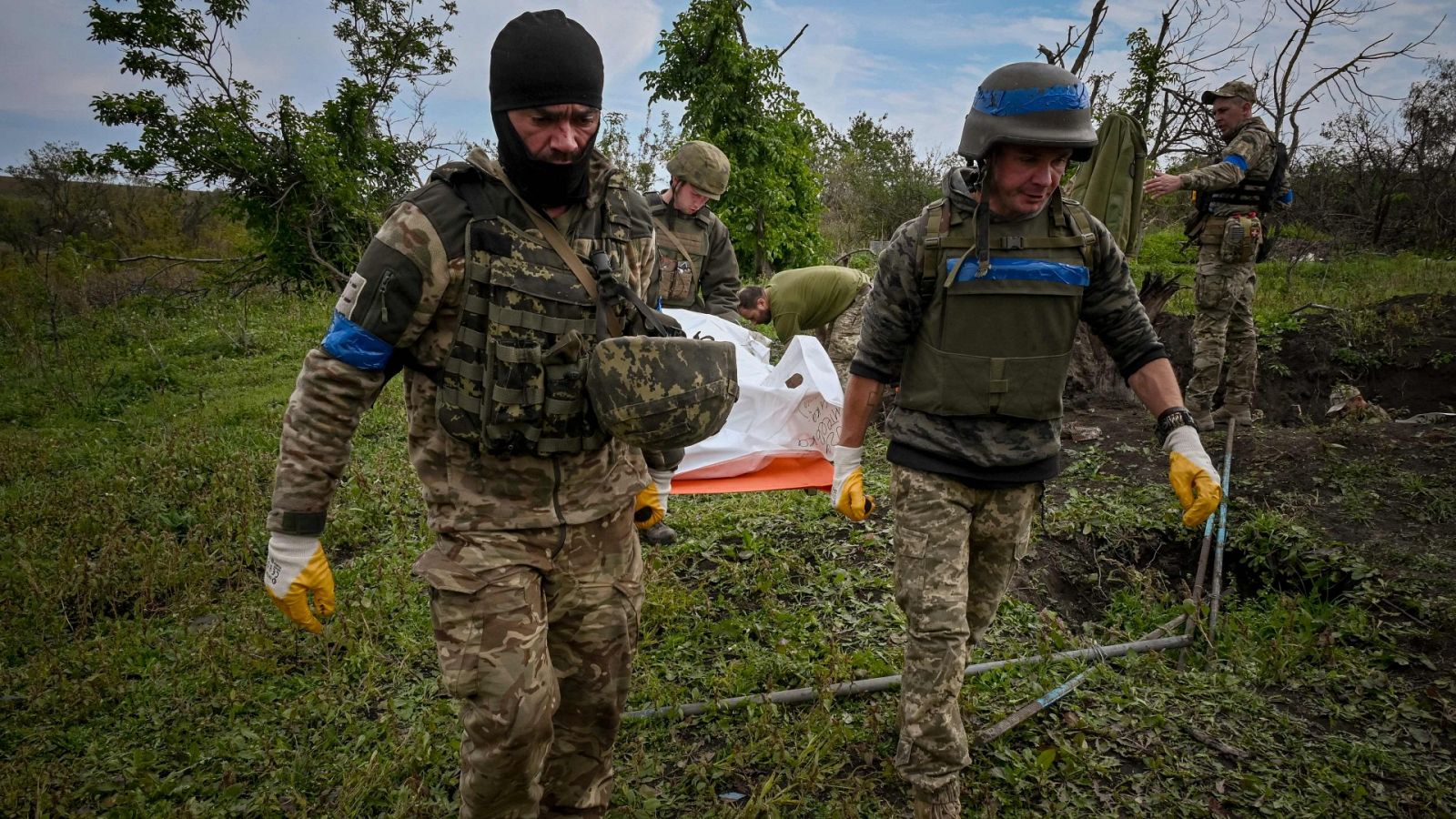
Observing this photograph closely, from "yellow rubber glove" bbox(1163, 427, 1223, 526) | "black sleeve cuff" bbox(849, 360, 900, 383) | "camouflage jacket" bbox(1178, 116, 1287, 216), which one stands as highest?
"camouflage jacket" bbox(1178, 116, 1287, 216)

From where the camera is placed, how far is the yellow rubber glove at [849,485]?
267 centimetres

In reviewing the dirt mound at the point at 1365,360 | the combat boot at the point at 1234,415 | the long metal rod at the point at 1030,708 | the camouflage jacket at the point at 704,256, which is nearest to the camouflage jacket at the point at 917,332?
the long metal rod at the point at 1030,708

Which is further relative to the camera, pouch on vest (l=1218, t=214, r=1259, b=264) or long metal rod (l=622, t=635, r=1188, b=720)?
pouch on vest (l=1218, t=214, r=1259, b=264)

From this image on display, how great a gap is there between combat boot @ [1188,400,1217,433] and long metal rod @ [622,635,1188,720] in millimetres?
3347

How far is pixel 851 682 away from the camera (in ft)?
10.0

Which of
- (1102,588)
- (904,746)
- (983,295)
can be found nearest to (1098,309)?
(983,295)

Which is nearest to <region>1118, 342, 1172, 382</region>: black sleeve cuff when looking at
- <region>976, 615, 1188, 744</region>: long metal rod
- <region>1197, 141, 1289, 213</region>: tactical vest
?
<region>976, 615, 1188, 744</region>: long metal rod

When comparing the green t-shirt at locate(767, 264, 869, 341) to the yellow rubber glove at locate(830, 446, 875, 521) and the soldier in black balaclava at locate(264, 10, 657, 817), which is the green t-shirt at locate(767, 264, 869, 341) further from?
the soldier in black balaclava at locate(264, 10, 657, 817)

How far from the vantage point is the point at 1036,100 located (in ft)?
7.40

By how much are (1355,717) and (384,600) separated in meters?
3.89

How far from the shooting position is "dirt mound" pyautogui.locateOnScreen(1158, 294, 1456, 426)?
7012mm

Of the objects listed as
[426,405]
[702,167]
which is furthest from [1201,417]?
[426,405]

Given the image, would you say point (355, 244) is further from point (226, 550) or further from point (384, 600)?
point (384, 600)

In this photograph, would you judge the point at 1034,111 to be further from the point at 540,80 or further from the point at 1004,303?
the point at 540,80
